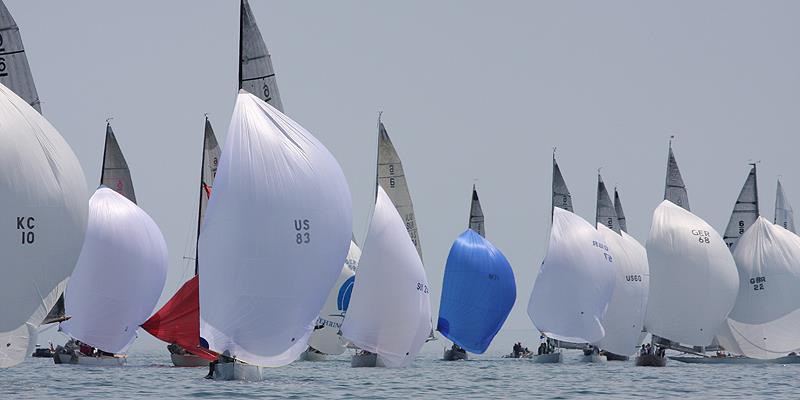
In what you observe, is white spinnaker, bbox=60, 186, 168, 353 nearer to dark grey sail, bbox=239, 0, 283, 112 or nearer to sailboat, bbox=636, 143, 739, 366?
dark grey sail, bbox=239, 0, 283, 112

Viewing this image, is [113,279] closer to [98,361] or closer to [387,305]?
[98,361]

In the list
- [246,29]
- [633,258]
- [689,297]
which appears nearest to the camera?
[246,29]

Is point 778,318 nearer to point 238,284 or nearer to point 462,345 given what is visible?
point 462,345

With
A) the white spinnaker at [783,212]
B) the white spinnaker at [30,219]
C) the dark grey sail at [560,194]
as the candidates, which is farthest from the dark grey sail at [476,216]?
the white spinnaker at [30,219]

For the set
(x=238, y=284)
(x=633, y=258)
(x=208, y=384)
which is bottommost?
(x=208, y=384)

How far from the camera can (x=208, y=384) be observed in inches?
1576

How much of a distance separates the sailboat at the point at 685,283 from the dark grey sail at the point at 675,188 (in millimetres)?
2736

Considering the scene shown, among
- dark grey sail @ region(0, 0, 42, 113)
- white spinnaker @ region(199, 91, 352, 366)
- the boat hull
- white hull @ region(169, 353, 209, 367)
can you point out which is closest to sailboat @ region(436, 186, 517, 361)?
the boat hull

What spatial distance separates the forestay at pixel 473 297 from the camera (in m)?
67.5

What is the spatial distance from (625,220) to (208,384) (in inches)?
1888

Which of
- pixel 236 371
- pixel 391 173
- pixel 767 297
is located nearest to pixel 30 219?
pixel 236 371

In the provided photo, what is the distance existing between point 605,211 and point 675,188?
6517 millimetres

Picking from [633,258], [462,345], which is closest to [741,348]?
[633,258]

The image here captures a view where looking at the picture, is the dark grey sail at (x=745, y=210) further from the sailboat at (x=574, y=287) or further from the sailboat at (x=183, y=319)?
the sailboat at (x=183, y=319)
